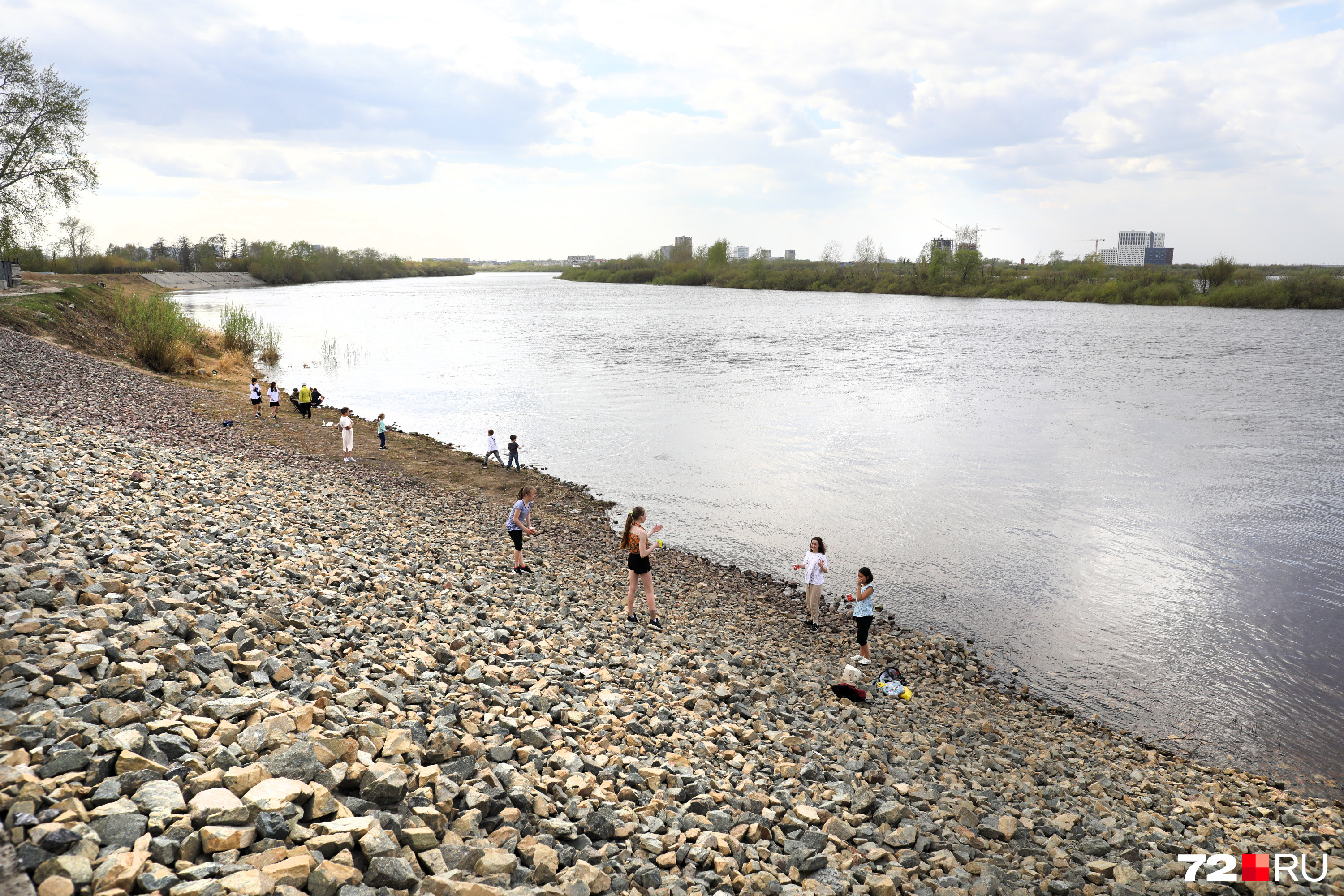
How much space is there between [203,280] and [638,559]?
8069 inches

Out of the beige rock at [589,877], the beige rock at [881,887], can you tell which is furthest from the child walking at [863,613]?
the beige rock at [589,877]

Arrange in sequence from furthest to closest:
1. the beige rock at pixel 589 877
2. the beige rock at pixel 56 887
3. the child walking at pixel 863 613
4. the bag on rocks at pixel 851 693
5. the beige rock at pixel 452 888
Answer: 1. the child walking at pixel 863 613
2. the bag on rocks at pixel 851 693
3. the beige rock at pixel 589 877
4. the beige rock at pixel 452 888
5. the beige rock at pixel 56 887

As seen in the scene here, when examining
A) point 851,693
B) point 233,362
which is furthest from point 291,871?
point 233,362

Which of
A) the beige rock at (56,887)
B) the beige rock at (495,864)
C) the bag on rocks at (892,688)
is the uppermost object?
the beige rock at (56,887)

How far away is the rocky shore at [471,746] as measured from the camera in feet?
18.1

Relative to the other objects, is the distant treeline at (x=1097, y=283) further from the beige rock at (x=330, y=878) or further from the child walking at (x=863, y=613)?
the beige rock at (x=330, y=878)

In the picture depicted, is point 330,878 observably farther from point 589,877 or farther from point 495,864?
point 589,877

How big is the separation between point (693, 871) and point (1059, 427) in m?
40.0

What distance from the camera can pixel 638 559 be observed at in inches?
553

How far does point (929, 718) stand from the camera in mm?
12508

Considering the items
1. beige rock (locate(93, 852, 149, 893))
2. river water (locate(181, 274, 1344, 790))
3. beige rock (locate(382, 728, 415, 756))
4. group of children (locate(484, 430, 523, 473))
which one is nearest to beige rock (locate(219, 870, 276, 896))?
beige rock (locate(93, 852, 149, 893))

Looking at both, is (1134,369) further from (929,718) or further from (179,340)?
A: (179,340)

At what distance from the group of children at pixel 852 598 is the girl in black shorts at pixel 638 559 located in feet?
12.1

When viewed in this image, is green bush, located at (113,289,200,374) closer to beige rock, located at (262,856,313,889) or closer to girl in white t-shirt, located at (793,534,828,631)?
girl in white t-shirt, located at (793,534,828,631)
